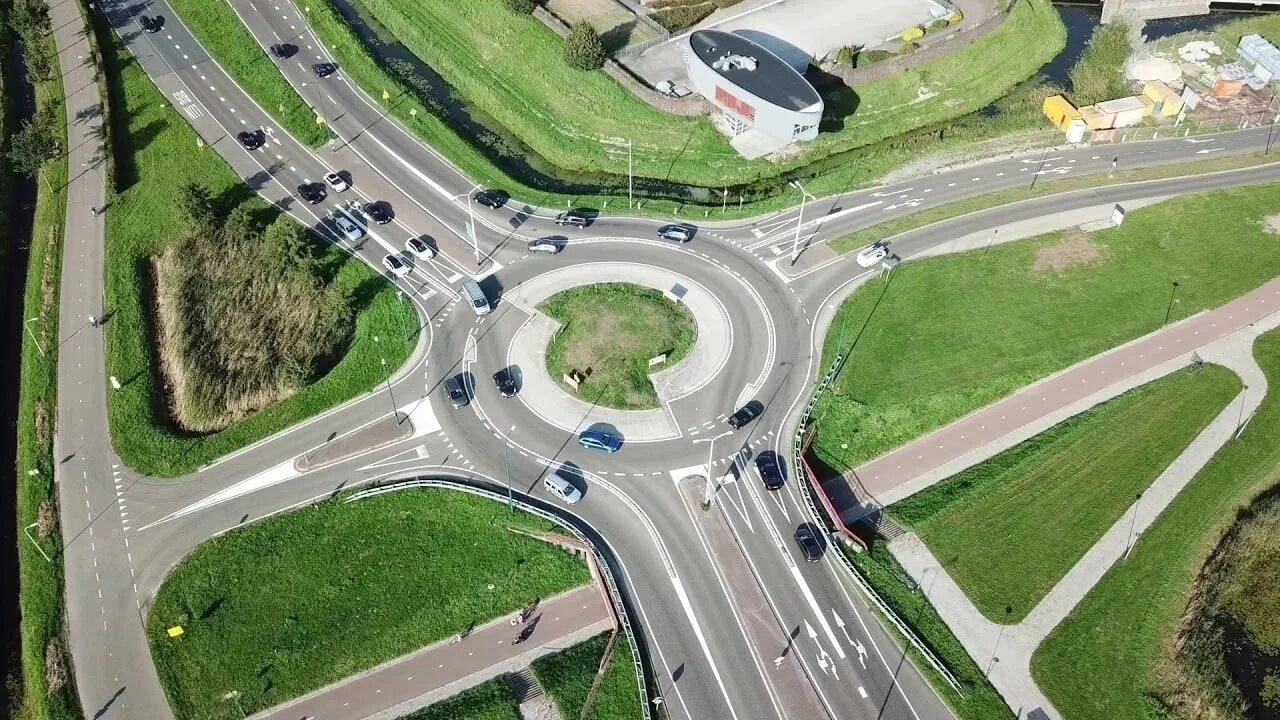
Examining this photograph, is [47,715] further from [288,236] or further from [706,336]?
[706,336]

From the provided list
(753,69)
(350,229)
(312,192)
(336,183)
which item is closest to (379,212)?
(350,229)

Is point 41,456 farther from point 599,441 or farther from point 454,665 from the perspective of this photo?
point 599,441

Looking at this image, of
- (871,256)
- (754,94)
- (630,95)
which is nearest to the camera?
(871,256)

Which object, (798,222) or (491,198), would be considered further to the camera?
(491,198)

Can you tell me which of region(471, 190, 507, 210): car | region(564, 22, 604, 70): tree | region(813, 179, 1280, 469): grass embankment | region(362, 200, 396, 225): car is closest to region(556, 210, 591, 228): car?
region(471, 190, 507, 210): car

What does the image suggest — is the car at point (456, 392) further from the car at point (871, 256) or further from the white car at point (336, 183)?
the car at point (871, 256)

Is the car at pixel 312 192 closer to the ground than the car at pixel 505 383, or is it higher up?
higher up

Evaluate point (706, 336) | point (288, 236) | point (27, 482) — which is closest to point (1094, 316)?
point (706, 336)

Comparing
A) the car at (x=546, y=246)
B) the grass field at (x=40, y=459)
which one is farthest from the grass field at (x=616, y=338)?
the grass field at (x=40, y=459)
